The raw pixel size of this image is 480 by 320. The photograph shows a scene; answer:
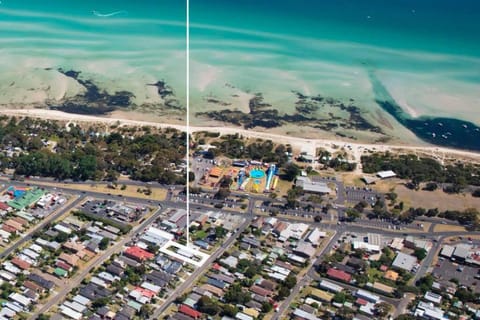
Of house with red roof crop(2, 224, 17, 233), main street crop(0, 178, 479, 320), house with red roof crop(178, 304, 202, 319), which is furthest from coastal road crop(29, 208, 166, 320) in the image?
house with red roof crop(178, 304, 202, 319)

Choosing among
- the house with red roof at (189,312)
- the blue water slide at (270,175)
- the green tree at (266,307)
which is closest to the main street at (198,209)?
the green tree at (266,307)

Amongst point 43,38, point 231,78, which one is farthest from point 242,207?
point 43,38

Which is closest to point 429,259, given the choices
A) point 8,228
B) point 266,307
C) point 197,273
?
point 266,307

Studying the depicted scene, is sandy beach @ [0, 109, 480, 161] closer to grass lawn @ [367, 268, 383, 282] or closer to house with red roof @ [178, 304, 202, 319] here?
grass lawn @ [367, 268, 383, 282]

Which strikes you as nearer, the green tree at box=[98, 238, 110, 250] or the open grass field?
the green tree at box=[98, 238, 110, 250]

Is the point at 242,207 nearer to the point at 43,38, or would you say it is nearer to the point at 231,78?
the point at 231,78

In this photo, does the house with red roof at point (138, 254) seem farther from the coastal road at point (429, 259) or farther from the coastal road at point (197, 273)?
the coastal road at point (429, 259)

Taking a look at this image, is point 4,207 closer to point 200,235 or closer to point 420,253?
point 200,235
